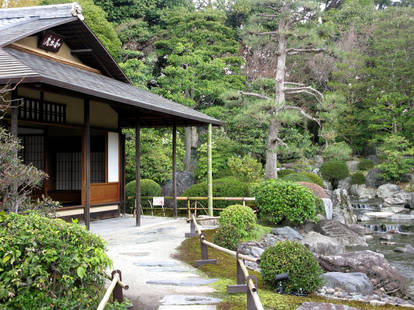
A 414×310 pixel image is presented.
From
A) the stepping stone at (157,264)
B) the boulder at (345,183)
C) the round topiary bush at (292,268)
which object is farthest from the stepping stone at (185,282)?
the boulder at (345,183)

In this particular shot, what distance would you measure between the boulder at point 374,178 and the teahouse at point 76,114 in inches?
713

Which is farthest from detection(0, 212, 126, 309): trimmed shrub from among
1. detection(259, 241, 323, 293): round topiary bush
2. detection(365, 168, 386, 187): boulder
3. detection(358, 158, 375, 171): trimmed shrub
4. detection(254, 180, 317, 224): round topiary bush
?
detection(358, 158, 375, 171): trimmed shrub

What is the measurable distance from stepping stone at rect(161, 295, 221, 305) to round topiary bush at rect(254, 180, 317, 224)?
8171 mm

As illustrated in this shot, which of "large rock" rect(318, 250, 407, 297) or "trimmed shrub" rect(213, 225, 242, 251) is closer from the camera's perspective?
"large rock" rect(318, 250, 407, 297)

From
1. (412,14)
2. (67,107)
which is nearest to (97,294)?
(67,107)

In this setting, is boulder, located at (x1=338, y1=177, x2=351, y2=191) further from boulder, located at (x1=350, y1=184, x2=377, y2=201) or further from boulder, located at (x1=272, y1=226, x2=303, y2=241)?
boulder, located at (x1=272, y1=226, x2=303, y2=241)

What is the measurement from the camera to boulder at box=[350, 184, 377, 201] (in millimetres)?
27016

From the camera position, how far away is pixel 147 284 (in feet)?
20.8

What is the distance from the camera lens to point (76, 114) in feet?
38.5

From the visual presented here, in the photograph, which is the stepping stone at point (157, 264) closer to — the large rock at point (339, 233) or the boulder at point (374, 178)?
the large rock at point (339, 233)

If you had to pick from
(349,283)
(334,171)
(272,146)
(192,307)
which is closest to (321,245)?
(349,283)

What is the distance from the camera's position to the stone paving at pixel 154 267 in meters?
5.51

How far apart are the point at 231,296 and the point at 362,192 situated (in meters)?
23.6

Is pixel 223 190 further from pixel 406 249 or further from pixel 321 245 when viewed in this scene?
pixel 406 249
